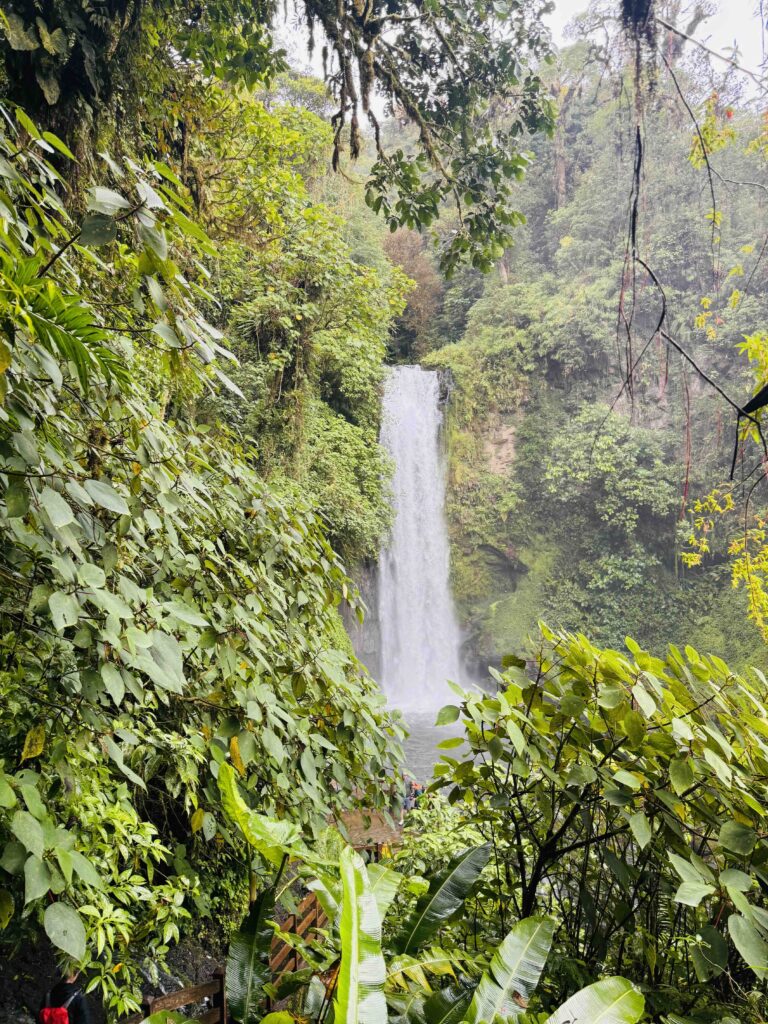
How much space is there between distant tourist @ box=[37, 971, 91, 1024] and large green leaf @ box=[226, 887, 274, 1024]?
98 centimetres

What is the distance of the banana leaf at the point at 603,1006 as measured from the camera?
0.83 m

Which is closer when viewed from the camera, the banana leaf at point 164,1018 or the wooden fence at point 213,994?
the banana leaf at point 164,1018

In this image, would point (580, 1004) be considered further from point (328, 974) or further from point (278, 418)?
point (278, 418)

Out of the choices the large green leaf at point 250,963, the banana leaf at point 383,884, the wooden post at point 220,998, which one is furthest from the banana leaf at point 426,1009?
the wooden post at point 220,998

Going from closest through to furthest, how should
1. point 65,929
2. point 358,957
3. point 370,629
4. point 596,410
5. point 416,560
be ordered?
point 358,957 < point 65,929 < point 370,629 < point 416,560 < point 596,410

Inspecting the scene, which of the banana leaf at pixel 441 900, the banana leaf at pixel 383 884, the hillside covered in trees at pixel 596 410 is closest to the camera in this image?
the banana leaf at pixel 383 884

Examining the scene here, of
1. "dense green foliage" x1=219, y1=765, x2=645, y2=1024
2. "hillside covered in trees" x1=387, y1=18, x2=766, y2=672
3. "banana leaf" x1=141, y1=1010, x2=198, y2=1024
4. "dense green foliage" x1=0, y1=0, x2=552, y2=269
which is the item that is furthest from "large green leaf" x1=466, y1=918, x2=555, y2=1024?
"hillside covered in trees" x1=387, y1=18, x2=766, y2=672

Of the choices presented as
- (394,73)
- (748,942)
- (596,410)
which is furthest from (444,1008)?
(596,410)

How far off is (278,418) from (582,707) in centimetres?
794

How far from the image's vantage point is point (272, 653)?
6.35 feet

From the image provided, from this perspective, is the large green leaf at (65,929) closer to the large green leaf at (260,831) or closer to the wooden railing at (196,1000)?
the large green leaf at (260,831)

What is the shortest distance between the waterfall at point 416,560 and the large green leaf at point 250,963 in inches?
498

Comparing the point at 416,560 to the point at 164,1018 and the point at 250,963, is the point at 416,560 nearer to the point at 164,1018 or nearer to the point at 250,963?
the point at 250,963

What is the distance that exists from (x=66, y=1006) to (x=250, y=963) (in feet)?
3.48
